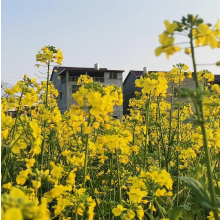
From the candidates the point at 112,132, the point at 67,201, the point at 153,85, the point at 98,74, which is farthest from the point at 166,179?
the point at 98,74

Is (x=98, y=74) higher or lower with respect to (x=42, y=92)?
higher

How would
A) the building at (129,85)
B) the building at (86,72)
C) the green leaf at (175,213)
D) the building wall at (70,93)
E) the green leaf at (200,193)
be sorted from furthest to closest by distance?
the building at (129,85) → the building at (86,72) → the building wall at (70,93) → the green leaf at (175,213) → the green leaf at (200,193)

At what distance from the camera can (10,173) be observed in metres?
2.25

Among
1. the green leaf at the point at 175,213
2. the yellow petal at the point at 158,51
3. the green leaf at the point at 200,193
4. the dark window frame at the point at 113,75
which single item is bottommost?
the green leaf at the point at 175,213

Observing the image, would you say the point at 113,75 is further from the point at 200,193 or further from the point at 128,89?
the point at 200,193

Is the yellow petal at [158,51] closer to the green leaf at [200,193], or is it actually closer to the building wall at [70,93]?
the green leaf at [200,193]

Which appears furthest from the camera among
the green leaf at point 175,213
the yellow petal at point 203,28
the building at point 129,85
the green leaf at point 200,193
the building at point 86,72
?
the building at point 129,85

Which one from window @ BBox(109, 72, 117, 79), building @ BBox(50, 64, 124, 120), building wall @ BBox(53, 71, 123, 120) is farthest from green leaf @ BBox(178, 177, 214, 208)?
window @ BBox(109, 72, 117, 79)

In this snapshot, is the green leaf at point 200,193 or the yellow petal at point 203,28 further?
the green leaf at point 200,193

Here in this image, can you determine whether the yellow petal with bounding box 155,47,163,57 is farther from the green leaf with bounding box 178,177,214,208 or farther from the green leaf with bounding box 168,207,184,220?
the green leaf with bounding box 168,207,184,220

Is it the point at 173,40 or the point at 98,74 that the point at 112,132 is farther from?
the point at 98,74

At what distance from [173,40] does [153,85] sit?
A: 5.80 ft

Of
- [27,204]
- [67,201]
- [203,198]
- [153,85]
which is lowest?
[67,201]

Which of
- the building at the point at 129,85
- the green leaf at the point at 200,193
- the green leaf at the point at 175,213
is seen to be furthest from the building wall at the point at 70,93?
the green leaf at the point at 200,193
